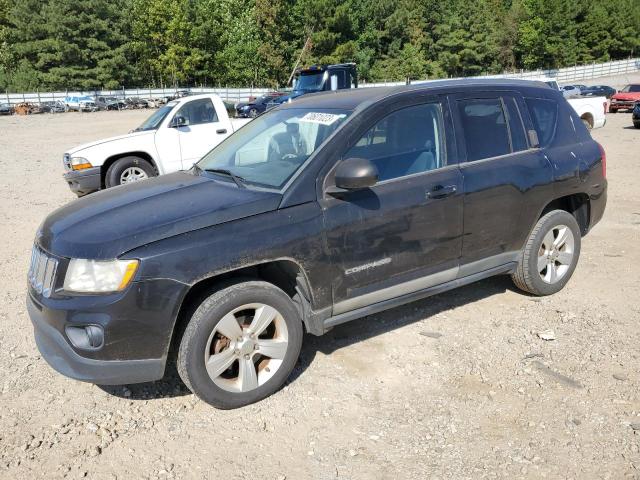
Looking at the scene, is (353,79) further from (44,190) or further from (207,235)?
(207,235)

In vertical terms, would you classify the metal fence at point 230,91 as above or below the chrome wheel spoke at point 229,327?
above

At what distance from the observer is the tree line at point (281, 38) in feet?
204

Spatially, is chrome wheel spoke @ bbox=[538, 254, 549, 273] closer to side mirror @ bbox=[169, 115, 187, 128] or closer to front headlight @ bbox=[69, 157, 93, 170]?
side mirror @ bbox=[169, 115, 187, 128]

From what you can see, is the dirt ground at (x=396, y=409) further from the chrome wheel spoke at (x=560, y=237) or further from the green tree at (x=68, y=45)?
the green tree at (x=68, y=45)

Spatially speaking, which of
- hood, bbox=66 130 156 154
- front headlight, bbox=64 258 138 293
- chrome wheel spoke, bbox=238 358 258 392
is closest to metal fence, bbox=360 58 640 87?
hood, bbox=66 130 156 154

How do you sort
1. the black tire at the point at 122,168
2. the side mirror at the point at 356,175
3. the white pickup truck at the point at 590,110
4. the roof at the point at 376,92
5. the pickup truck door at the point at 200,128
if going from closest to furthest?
the side mirror at the point at 356,175 → the roof at the point at 376,92 → the black tire at the point at 122,168 → the pickup truck door at the point at 200,128 → the white pickup truck at the point at 590,110

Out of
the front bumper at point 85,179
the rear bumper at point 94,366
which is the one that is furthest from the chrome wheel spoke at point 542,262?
the front bumper at point 85,179

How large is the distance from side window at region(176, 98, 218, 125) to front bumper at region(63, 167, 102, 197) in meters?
1.80

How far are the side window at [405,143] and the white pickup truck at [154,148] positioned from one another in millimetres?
5901

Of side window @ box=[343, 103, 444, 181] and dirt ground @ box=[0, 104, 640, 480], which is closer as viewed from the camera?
dirt ground @ box=[0, 104, 640, 480]

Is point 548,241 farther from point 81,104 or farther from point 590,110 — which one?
point 81,104

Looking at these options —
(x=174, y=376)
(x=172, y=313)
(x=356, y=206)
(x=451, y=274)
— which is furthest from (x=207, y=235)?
(x=451, y=274)

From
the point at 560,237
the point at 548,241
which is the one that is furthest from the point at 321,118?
the point at 560,237

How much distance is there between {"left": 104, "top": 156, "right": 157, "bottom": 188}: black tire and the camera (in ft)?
30.5
